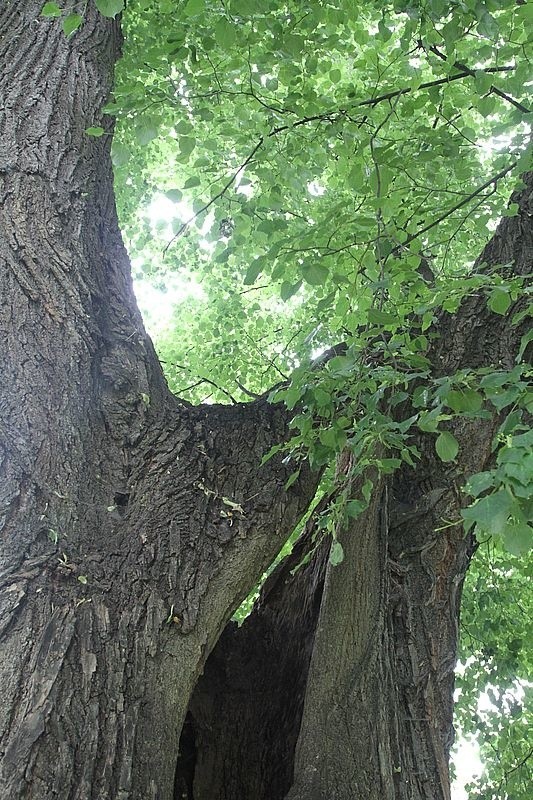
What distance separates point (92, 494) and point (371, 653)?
4.15 feet

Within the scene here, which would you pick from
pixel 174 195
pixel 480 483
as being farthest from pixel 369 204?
pixel 480 483

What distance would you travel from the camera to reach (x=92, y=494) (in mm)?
2570

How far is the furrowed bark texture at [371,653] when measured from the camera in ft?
8.41

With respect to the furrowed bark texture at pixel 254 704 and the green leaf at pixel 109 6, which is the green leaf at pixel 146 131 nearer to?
the green leaf at pixel 109 6

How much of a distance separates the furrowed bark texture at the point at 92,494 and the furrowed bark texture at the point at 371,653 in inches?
18.1

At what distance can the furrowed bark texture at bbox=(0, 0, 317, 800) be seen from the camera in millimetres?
2051

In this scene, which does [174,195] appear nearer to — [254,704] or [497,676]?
[254,704]

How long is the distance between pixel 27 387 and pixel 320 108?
196cm

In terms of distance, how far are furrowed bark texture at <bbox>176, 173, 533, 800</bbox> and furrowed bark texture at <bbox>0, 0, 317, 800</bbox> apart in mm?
461

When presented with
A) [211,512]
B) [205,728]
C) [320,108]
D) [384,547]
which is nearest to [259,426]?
[211,512]

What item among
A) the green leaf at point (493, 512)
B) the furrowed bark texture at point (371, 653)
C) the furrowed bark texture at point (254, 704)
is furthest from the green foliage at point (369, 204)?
the furrowed bark texture at point (254, 704)

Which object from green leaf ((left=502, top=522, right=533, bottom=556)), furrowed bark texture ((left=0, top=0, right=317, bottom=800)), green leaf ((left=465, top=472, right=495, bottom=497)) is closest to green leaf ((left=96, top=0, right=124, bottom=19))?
furrowed bark texture ((left=0, top=0, right=317, bottom=800))

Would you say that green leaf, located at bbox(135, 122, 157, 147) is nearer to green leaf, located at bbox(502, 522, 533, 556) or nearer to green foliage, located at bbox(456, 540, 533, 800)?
green leaf, located at bbox(502, 522, 533, 556)

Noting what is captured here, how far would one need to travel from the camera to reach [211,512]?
2.66 metres
